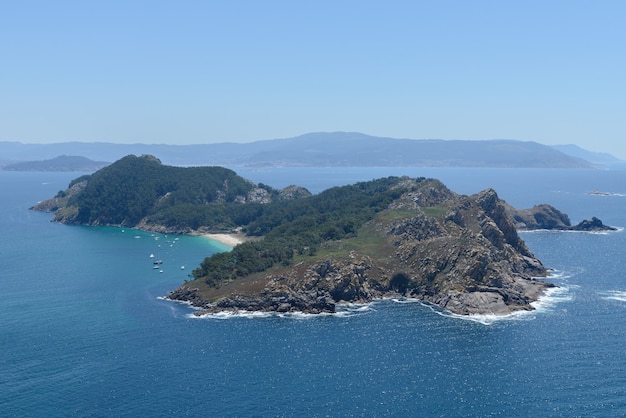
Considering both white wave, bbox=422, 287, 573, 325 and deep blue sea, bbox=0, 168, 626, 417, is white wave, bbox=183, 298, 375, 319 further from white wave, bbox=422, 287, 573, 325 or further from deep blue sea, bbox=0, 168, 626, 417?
white wave, bbox=422, 287, 573, 325

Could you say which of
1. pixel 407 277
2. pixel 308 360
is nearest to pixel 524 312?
pixel 407 277

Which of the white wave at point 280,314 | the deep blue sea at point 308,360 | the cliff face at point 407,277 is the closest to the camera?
the deep blue sea at point 308,360

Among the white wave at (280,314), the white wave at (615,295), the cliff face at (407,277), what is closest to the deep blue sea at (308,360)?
the white wave at (615,295)

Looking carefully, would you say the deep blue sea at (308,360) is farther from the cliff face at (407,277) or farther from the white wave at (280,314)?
the cliff face at (407,277)

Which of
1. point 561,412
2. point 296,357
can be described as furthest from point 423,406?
point 296,357

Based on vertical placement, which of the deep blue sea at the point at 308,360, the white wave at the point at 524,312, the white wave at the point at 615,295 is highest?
the white wave at the point at 615,295

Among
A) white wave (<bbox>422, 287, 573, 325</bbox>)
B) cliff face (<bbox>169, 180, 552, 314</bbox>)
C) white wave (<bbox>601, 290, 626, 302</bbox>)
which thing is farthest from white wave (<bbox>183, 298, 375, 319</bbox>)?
white wave (<bbox>601, 290, 626, 302</bbox>)

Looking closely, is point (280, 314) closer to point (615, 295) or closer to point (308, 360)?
point (308, 360)
